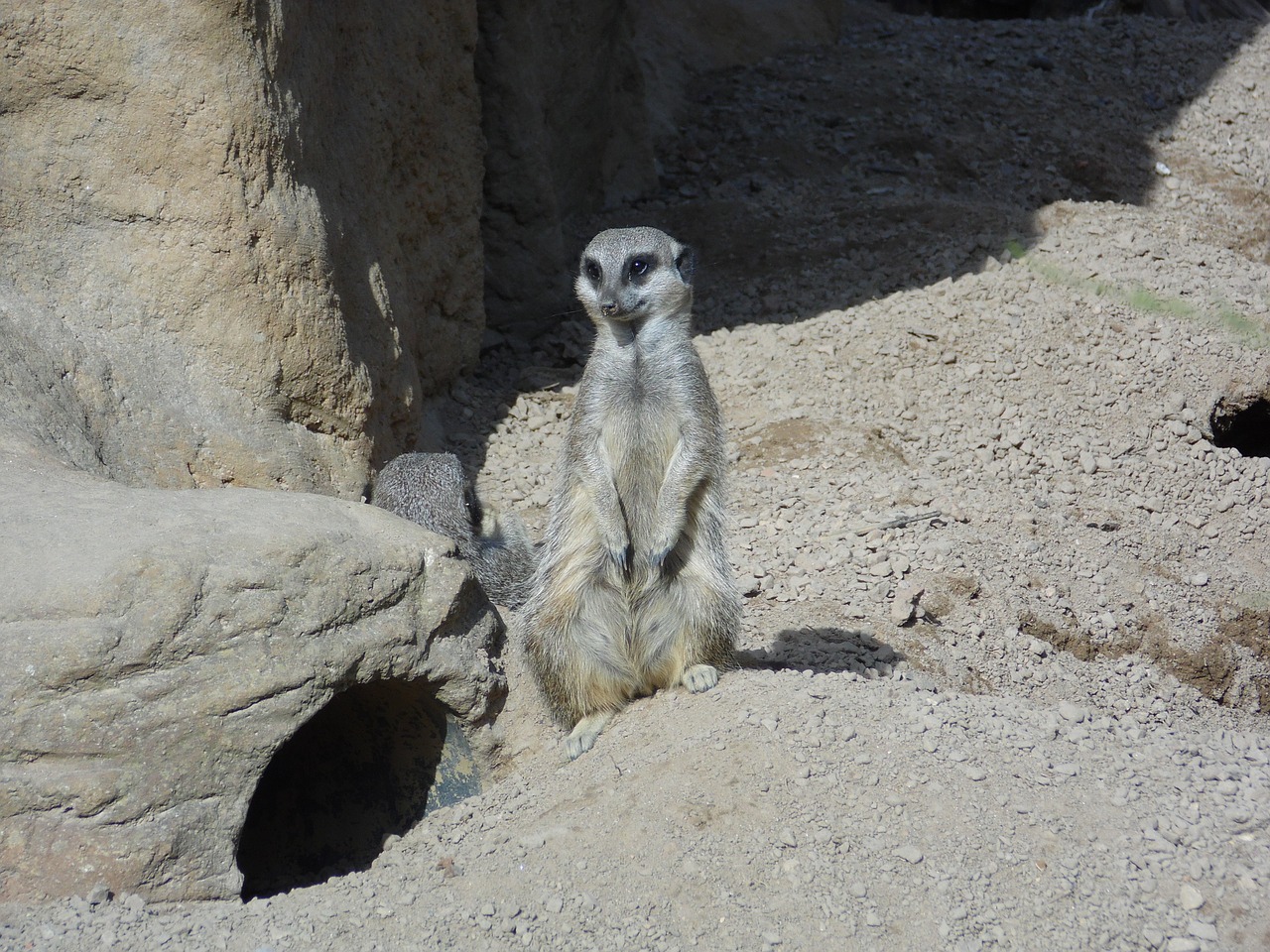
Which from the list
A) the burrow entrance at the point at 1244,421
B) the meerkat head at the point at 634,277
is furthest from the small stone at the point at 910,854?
the burrow entrance at the point at 1244,421

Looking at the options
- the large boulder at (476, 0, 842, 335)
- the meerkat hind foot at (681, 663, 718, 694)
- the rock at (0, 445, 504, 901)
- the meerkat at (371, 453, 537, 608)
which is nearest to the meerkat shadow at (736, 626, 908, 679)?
the meerkat hind foot at (681, 663, 718, 694)

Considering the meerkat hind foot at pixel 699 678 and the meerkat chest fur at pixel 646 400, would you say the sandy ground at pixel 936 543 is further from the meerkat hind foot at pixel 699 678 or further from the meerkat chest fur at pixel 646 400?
the meerkat chest fur at pixel 646 400

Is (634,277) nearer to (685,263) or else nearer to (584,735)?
(685,263)

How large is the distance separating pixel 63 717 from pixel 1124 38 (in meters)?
9.49

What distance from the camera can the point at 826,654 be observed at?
4.02 m

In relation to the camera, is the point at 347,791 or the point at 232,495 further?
the point at 347,791

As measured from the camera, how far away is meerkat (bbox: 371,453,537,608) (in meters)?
4.42

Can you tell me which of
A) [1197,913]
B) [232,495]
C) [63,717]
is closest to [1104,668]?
[1197,913]

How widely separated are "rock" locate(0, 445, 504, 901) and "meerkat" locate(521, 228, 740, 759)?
24.7 inches

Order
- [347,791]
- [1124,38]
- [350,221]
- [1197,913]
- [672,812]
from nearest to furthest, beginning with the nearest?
[1197,913], [672,812], [347,791], [350,221], [1124,38]

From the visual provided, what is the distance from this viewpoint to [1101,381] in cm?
541

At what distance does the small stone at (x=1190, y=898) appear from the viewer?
7.36 ft

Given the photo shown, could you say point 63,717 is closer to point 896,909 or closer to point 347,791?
point 347,791

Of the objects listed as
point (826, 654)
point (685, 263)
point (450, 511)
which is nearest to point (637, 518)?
point (685, 263)
